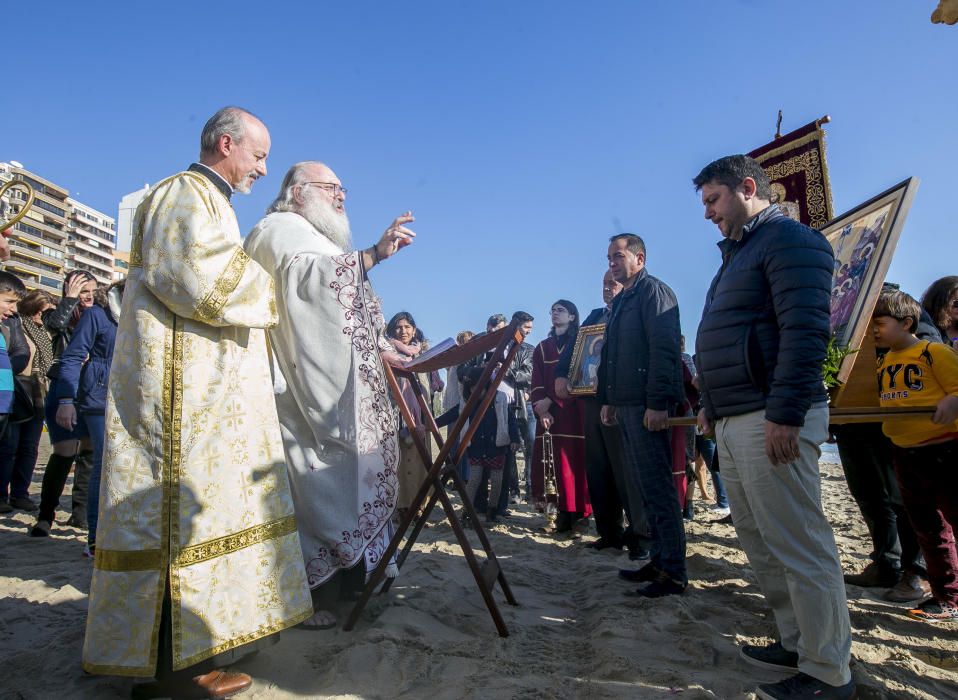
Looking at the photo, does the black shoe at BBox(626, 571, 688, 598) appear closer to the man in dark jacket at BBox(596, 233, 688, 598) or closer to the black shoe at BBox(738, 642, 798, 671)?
the man in dark jacket at BBox(596, 233, 688, 598)

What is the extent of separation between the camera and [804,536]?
82.9 inches

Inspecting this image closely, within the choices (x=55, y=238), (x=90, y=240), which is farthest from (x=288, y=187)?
(x=90, y=240)

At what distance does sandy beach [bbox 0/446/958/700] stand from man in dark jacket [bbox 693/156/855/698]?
10.6 inches

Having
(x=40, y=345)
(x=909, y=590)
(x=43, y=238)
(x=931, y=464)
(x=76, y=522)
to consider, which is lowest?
(x=909, y=590)

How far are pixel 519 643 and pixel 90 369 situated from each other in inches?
143

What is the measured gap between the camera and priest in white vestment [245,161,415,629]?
9.40 feet

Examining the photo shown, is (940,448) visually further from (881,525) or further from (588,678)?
(588,678)

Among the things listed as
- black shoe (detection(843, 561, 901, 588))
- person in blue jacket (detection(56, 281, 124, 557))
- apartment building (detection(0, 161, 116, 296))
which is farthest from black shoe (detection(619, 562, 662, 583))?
apartment building (detection(0, 161, 116, 296))

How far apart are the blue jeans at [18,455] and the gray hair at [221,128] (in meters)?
4.94

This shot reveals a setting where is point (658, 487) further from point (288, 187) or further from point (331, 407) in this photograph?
point (288, 187)

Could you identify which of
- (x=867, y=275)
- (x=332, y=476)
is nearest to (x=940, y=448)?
(x=867, y=275)

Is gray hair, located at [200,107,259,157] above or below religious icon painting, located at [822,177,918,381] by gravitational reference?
above

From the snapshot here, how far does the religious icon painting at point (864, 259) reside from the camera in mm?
2992

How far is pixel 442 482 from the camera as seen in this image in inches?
123
